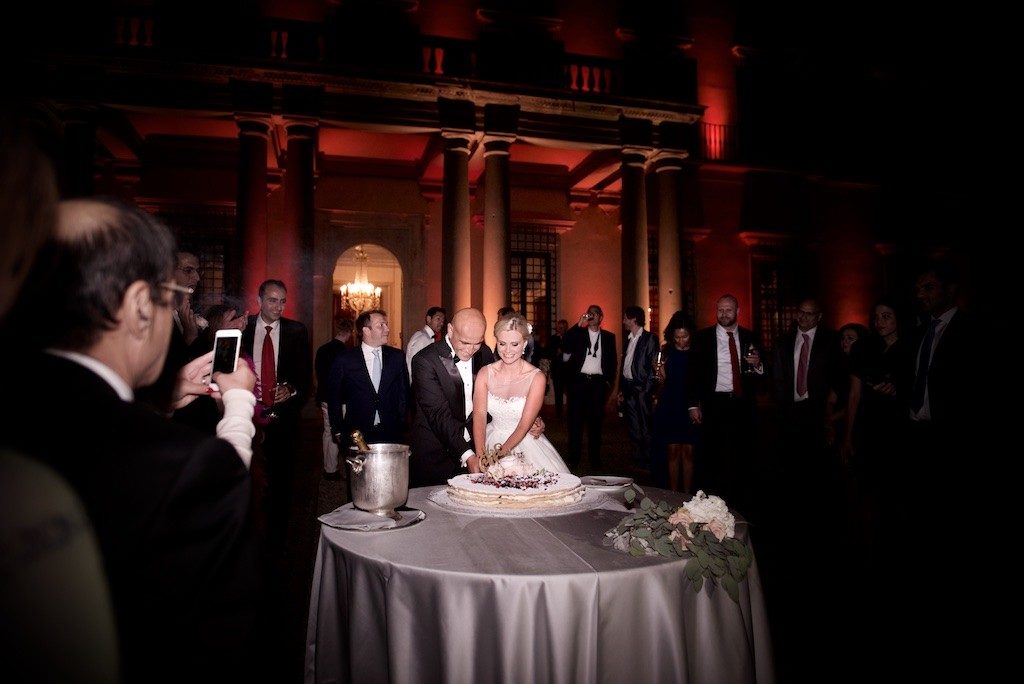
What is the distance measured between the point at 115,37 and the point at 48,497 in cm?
1355

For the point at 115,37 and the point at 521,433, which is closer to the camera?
the point at 521,433

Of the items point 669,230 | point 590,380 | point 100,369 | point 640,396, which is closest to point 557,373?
point 590,380

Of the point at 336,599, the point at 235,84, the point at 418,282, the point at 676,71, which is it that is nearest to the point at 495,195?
the point at 418,282

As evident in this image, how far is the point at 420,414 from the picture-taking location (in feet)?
13.3

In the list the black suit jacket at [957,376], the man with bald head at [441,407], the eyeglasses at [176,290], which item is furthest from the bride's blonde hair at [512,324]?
the black suit jacket at [957,376]

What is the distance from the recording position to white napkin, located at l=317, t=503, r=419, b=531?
193 cm

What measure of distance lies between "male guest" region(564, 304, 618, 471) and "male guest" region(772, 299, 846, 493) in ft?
8.16

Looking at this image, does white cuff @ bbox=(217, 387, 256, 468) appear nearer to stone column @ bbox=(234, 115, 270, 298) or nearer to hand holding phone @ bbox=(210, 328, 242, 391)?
hand holding phone @ bbox=(210, 328, 242, 391)

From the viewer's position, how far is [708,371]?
19.1 ft

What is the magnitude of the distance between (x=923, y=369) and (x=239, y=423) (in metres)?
4.98

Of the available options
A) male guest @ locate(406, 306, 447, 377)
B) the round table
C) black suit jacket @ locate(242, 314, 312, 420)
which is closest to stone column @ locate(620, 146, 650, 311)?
male guest @ locate(406, 306, 447, 377)

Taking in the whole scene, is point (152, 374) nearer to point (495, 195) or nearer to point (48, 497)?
point (48, 497)

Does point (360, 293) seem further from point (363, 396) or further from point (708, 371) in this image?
point (708, 371)

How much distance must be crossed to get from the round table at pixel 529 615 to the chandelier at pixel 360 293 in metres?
15.0
